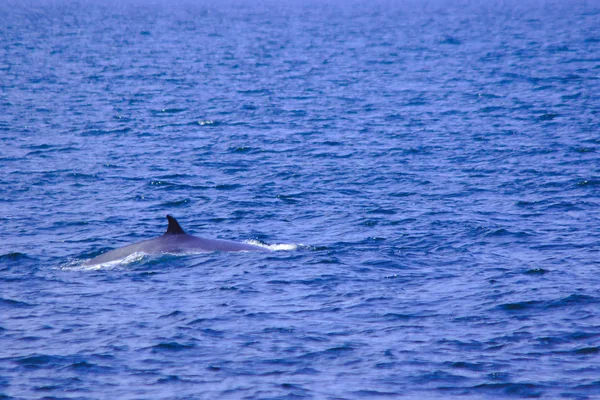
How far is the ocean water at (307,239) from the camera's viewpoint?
630 inches

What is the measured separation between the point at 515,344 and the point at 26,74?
52.6m

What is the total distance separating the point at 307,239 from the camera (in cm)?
2391

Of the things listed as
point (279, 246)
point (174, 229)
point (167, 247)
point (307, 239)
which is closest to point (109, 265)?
point (167, 247)

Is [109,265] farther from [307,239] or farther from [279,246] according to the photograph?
[307,239]

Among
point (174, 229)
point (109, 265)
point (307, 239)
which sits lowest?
point (307, 239)

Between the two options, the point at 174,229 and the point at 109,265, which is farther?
the point at 174,229

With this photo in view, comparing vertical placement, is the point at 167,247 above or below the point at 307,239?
above

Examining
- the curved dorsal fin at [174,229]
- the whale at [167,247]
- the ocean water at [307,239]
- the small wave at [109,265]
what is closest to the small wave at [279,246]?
the ocean water at [307,239]

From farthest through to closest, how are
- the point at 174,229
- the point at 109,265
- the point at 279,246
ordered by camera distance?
the point at 279,246, the point at 174,229, the point at 109,265

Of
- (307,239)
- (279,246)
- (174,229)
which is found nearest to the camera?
(174,229)

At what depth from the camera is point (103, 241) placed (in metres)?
24.0

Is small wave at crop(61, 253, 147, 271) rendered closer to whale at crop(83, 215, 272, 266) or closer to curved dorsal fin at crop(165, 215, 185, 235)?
whale at crop(83, 215, 272, 266)

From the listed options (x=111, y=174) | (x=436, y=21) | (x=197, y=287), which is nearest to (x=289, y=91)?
(x=111, y=174)

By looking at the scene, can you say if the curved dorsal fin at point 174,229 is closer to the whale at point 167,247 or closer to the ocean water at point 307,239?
the whale at point 167,247
